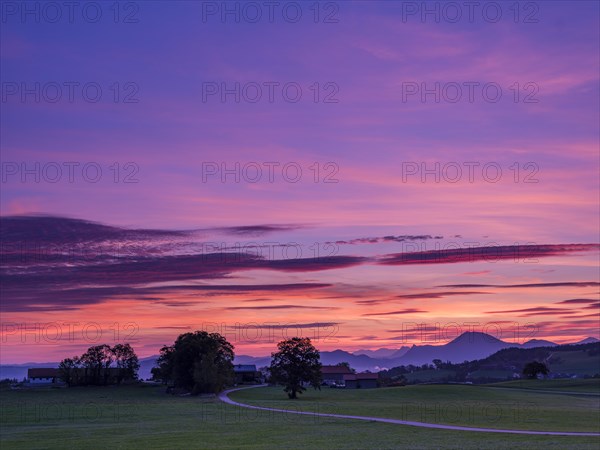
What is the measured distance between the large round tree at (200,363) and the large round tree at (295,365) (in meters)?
15.1

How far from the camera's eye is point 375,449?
147ft

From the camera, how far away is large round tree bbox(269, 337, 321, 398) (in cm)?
12086

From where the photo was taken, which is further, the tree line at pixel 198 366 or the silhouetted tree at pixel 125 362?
the silhouetted tree at pixel 125 362

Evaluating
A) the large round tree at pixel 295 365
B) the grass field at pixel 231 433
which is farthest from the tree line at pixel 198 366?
the grass field at pixel 231 433

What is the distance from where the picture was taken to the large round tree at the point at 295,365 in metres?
121

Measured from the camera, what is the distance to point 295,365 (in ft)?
403

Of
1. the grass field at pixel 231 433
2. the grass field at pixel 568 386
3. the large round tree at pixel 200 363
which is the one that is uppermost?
the large round tree at pixel 200 363

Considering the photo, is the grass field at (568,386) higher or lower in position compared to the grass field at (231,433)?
higher

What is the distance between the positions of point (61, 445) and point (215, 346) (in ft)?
333

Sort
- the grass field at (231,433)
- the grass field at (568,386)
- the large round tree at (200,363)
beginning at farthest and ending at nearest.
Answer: the grass field at (568,386), the large round tree at (200,363), the grass field at (231,433)

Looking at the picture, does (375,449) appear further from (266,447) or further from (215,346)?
(215,346)

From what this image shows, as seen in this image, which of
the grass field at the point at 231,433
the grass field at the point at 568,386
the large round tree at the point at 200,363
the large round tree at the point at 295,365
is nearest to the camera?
the grass field at the point at 231,433

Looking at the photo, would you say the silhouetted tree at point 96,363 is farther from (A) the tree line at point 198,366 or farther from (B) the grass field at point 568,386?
(B) the grass field at point 568,386

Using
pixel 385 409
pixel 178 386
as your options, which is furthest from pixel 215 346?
pixel 385 409
